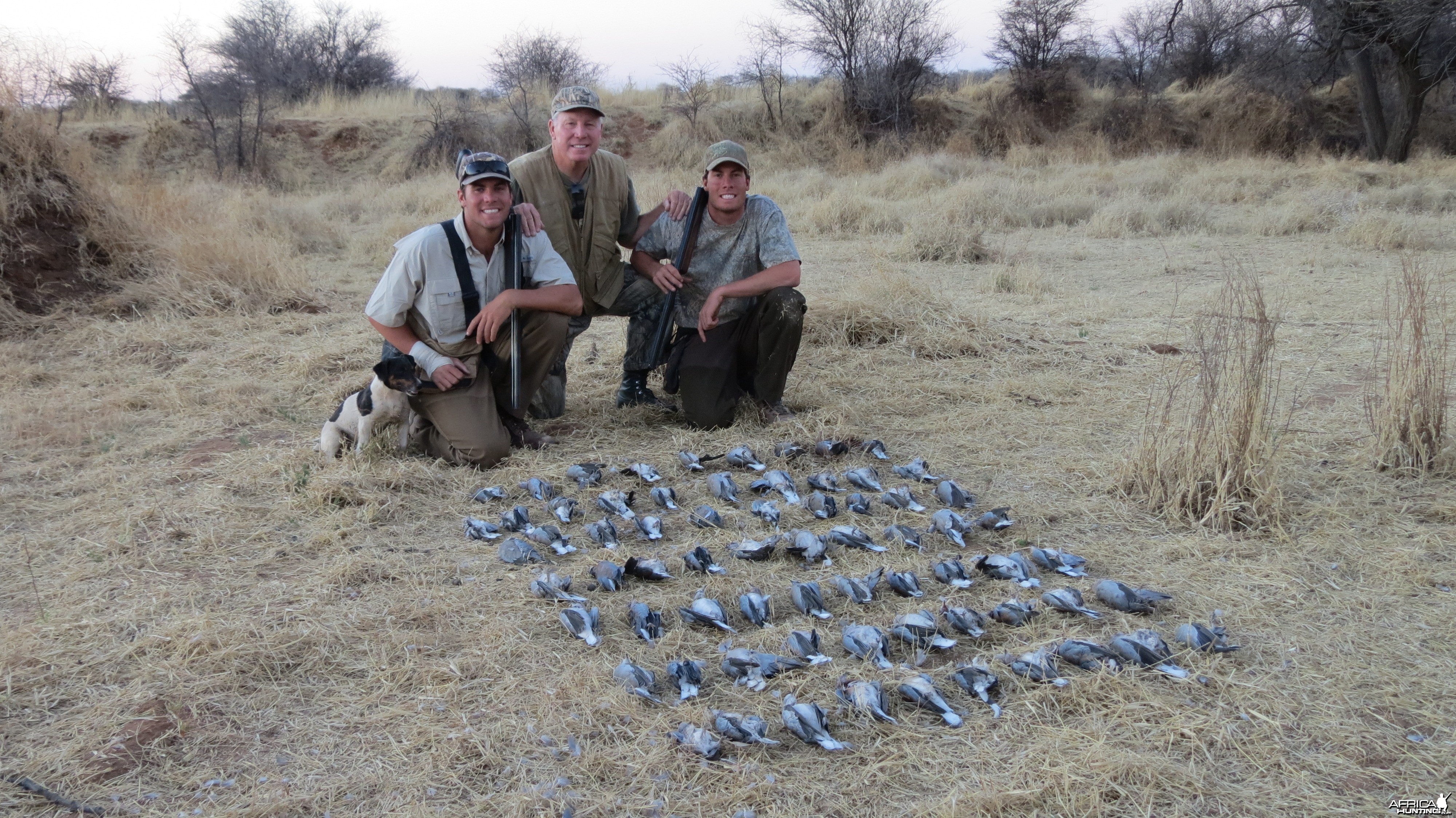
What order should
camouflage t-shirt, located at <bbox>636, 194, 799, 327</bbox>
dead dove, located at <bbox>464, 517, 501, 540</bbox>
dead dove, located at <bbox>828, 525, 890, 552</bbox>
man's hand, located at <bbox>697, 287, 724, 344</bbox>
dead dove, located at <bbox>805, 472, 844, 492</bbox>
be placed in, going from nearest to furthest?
dead dove, located at <bbox>828, 525, 890, 552</bbox> → dead dove, located at <bbox>464, 517, 501, 540</bbox> → dead dove, located at <bbox>805, 472, 844, 492</bbox> → man's hand, located at <bbox>697, 287, 724, 344</bbox> → camouflage t-shirt, located at <bbox>636, 194, 799, 327</bbox>

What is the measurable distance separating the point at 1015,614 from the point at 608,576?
4.75 ft

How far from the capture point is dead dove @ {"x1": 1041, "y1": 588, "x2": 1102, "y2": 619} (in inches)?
134

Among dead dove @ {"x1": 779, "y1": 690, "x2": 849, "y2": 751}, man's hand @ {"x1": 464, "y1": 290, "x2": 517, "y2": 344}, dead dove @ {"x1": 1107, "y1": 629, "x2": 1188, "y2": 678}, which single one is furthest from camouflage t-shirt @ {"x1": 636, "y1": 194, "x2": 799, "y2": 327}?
dead dove @ {"x1": 779, "y1": 690, "x2": 849, "y2": 751}

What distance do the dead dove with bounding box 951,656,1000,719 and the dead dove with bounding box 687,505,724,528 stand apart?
1.45 meters

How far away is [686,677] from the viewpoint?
9.85ft

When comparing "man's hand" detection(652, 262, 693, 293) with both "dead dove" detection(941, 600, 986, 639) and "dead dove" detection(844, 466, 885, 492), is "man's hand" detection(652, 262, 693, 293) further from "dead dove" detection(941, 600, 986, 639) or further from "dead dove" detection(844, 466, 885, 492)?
"dead dove" detection(941, 600, 986, 639)

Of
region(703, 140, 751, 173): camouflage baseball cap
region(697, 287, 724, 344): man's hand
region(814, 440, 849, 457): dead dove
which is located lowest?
region(814, 440, 849, 457): dead dove

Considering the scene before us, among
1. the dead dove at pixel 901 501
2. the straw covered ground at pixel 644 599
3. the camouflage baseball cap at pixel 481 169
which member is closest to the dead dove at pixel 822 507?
the straw covered ground at pixel 644 599

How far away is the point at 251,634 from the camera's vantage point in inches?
126

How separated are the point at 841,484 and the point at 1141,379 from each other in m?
2.56

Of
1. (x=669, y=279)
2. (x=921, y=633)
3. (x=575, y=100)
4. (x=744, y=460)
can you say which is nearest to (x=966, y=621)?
(x=921, y=633)

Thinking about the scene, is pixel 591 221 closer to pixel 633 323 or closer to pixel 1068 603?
pixel 633 323

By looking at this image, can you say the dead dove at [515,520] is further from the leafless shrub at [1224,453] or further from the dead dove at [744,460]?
the leafless shrub at [1224,453]

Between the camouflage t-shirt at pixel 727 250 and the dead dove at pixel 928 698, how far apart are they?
9.57 feet
